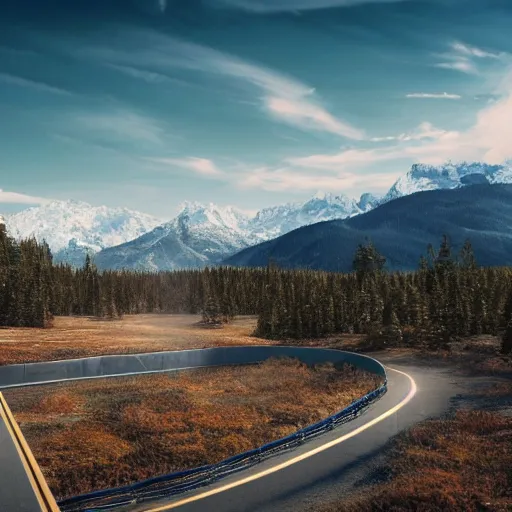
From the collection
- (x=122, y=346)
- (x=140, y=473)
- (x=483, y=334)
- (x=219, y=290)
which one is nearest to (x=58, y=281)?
(x=219, y=290)

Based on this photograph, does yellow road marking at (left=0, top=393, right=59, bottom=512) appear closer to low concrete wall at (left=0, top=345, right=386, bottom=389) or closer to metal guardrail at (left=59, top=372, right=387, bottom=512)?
metal guardrail at (left=59, top=372, right=387, bottom=512)

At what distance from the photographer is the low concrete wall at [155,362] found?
3641cm

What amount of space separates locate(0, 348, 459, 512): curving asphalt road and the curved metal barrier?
0.49 meters

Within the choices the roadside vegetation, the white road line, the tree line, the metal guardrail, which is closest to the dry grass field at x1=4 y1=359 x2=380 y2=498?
the metal guardrail

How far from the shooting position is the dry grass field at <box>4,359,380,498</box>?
19.4m

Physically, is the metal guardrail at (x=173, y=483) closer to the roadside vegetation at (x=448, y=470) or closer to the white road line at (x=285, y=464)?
the white road line at (x=285, y=464)

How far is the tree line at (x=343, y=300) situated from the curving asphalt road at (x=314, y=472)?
31768 millimetres

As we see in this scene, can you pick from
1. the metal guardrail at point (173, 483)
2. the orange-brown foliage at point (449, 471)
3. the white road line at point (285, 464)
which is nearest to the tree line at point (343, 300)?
the white road line at point (285, 464)

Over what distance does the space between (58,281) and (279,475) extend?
131220 mm

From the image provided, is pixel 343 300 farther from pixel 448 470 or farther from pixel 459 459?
pixel 448 470

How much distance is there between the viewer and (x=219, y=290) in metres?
146

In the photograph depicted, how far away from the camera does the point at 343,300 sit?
269 ft

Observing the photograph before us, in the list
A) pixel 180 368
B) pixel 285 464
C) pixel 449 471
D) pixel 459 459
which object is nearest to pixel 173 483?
pixel 285 464

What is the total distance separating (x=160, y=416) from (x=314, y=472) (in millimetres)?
12881
